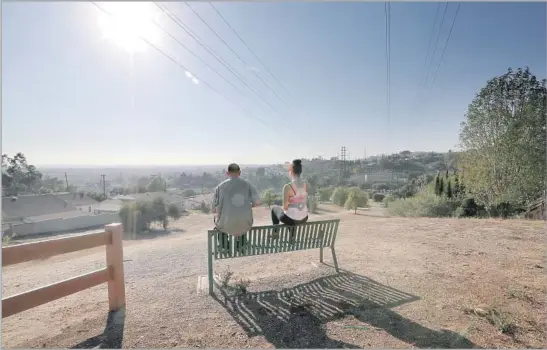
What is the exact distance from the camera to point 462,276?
4207 mm

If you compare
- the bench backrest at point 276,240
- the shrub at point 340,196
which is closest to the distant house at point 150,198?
the shrub at point 340,196

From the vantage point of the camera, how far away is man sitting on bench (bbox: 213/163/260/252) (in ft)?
11.9

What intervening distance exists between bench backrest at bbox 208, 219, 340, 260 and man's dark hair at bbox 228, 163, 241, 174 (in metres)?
0.74

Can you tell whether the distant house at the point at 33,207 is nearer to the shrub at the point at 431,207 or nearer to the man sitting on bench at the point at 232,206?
the man sitting on bench at the point at 232,206

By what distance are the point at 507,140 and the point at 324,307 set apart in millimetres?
15875

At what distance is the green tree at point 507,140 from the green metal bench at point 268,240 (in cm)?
1458

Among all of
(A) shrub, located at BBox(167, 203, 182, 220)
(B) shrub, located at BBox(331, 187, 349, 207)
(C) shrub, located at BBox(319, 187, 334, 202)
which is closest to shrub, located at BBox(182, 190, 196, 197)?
(A) shrub, located at BBox(167, 203, 182, 220)

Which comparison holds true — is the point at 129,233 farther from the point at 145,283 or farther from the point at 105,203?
the point at 145,283

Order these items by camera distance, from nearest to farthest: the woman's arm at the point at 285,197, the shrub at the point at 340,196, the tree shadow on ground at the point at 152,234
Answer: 1. the woman's arm at the point at 285,197
2. the tree shadow on ground at the point at 152,234
3. the shrub at the point at 340,196

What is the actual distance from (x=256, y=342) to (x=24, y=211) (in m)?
37.7

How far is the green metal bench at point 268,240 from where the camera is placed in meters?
3.70

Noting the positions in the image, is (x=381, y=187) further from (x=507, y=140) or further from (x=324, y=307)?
(x=324, y=307)

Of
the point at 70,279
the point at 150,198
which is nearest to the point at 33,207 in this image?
the point at 150,198

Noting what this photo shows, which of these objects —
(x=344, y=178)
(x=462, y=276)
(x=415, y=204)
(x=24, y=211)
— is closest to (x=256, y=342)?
(x=462, y=276)
